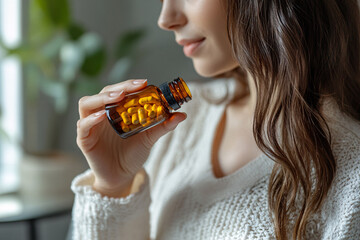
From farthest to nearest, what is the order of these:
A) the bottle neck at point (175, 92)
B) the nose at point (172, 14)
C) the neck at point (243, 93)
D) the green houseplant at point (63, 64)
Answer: the green houseplant at point (63, 64) < the neck at point (243, 93) < the nose at point (172, 14) < the bottle neck at point (175, 92)

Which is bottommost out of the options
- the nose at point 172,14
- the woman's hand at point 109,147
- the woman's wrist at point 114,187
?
the woman's wrist at point 114,187

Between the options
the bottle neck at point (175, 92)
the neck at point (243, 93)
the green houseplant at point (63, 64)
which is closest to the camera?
the bottle neck at point (175, 92)

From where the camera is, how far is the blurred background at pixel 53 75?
4.43 ft

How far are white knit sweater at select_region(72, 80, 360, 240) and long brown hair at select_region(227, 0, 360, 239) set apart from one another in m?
0.03

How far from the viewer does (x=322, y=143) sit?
67 cm

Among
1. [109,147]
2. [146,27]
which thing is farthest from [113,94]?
[146,27]

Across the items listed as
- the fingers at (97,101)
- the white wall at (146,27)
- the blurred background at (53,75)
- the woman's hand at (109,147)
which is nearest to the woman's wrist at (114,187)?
the woman's hand at (109,147)

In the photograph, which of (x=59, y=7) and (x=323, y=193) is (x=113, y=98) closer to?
(x=323, y=193)

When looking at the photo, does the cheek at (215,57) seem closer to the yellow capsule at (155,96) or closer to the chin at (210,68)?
the chin at (210,68)

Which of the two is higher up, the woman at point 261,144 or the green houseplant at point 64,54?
the green houseplant at point 64,54

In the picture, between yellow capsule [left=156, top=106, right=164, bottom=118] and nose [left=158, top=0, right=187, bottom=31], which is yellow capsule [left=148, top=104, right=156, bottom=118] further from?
nose [left=158, top=0, right=187, bottom=31]

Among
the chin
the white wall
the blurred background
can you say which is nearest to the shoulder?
the chin

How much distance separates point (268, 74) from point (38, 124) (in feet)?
4.00

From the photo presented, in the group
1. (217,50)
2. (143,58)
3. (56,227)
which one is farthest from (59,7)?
(56,227)
